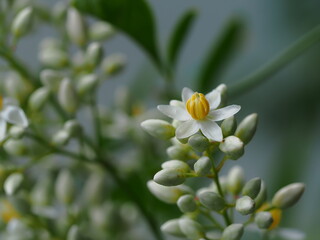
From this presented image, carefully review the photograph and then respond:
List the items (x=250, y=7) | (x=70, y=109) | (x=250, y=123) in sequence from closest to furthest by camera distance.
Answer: (x=250, y=123) → (x=70, y=109) → (x=250, y=7)

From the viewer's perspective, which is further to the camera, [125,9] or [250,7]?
[250,7]

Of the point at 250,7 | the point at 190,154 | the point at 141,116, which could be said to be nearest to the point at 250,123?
the point at 190,154

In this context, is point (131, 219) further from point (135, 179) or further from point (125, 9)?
point (125, 9)

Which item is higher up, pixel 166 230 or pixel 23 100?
pixel 23 100

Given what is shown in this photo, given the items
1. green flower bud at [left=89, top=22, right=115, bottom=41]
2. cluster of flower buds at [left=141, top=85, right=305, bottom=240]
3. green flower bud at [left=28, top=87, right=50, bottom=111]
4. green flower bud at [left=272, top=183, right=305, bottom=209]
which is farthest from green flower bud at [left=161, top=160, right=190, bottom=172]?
green flower bud at [left=89, top=22, right=115, bottom=41]

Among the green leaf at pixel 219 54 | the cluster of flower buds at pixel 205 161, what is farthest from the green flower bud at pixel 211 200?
the green leaf at pixel 219 54

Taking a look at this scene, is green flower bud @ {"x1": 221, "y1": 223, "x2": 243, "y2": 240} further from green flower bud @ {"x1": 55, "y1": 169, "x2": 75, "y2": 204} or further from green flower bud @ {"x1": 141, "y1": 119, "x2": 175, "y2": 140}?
green flower bud @ {"x1": 55, "y1": 169, "x2": 75, "y2": 204}

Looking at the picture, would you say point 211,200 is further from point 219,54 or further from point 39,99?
point 219,54
